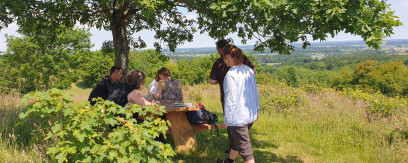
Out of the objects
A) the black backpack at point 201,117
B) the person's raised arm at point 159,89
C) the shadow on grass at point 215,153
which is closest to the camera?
the shadow on grass at point 215,153

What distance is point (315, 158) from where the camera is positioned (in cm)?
477

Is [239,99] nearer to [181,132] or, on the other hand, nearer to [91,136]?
[91,136]

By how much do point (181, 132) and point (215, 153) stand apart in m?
0.68

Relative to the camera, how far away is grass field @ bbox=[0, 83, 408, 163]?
4.30 meters

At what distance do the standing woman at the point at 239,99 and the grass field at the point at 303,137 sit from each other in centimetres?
125

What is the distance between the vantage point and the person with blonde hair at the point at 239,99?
127 inches

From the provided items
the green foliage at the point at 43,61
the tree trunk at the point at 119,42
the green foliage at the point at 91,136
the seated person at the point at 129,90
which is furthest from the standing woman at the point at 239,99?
the green foliage at the point at 43,61

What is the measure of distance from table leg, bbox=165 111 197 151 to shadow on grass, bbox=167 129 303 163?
0.13m

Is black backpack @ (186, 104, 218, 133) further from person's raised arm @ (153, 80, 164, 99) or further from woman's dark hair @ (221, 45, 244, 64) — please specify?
woman's dark hair @ (221, 45, 244, 64)

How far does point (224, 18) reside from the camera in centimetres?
512

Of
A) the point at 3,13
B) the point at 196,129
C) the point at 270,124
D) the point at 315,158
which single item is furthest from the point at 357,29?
the point at 3,13

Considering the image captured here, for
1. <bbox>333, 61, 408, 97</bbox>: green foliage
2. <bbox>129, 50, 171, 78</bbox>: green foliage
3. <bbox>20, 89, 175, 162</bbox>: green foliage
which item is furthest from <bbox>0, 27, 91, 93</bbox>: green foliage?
<bbox>333, 61, 408, 97</bbox>: green foliage

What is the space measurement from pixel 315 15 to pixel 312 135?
333cm

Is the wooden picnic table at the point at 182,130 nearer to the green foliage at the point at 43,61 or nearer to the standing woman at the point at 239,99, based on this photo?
the standing woman at the point at 239,99
